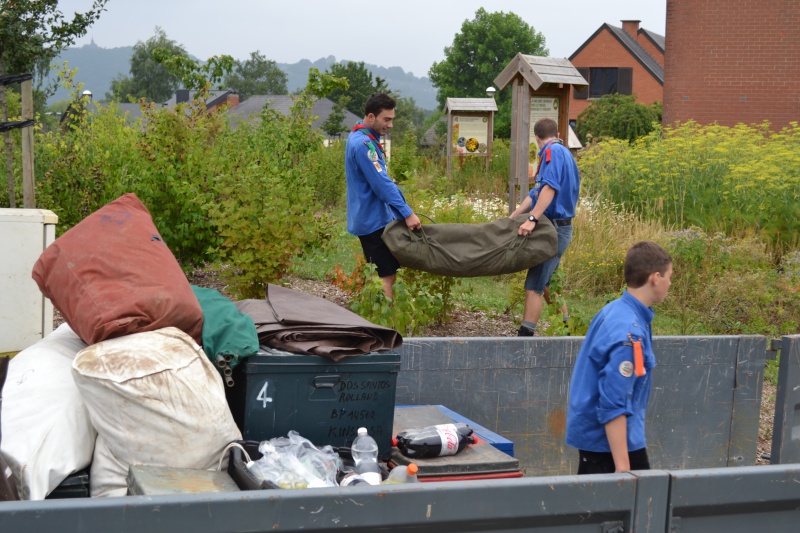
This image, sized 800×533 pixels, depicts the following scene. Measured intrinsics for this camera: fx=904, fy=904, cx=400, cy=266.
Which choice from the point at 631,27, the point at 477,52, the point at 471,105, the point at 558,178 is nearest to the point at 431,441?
the point at 558,178

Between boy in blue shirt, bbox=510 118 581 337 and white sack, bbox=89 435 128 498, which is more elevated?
boy in blue shirt, bbox=510 118 581 337

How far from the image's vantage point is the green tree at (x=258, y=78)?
15898cm

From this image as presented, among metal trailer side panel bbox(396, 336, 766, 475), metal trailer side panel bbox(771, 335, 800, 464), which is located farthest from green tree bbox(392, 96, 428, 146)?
metal trailer side panel bbox(771, 335, 800, 464)

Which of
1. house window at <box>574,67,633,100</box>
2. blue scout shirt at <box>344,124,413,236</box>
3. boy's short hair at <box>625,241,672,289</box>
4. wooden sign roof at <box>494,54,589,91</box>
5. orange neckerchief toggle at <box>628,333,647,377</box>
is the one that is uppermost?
house window at <box>574,67,633,100</box>

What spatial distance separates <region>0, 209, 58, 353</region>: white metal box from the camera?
15.7 ft

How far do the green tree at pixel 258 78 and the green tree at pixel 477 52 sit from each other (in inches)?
2356

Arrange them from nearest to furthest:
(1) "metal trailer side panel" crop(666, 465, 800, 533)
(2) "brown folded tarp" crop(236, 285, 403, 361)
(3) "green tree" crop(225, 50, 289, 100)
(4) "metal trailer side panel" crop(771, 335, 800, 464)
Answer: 1. (1) "metal trailer side panel" crop(666, 465, 800, 533)
2. (2) "brown folded tarp" crop(236, 285, 403, 361)
3. (4) "metal trailer side panel" crop(771, 335, 800, 464)
4. (3) "green tree" crop(225, 50, 289, 100)

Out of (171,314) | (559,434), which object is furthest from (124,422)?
(559,434)

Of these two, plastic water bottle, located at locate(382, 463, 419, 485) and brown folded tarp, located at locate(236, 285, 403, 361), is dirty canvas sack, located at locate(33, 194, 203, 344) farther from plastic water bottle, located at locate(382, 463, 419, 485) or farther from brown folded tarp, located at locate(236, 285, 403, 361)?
plastic water bottle, located at locate(382, 463, 419, 485)

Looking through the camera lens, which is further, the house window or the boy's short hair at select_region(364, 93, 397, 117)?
the house window

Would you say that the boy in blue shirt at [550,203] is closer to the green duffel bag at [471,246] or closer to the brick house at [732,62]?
the green duffel bag at [471,246]

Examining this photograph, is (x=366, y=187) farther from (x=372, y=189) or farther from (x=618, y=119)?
(x=618, y=119)

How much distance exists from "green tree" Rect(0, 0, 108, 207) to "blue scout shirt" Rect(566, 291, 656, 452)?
6.17 meters

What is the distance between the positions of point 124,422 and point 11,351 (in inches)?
70.6
